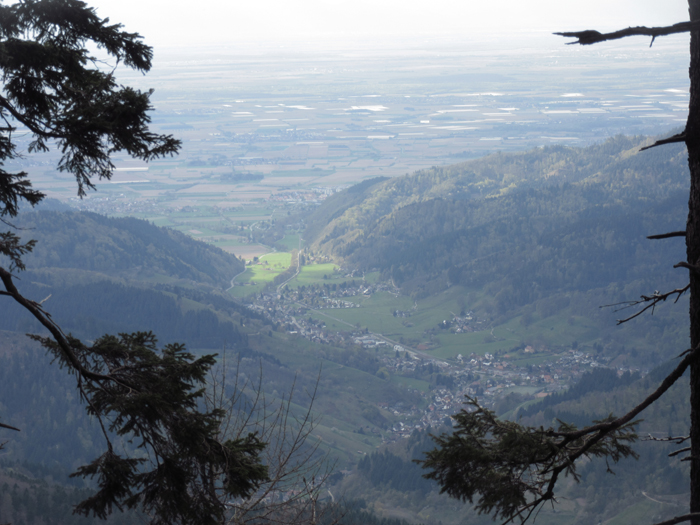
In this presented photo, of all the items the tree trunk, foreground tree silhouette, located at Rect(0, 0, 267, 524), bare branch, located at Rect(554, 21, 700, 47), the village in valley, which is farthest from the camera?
the village in valley

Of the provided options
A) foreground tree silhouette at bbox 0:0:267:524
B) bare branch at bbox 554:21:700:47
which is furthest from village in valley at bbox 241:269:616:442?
bare branch at bbox 554:21:700:47

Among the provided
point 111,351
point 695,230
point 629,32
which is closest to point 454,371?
point 111,351

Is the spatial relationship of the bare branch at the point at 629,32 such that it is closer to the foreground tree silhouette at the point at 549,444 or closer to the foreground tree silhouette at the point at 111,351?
the foreground tree silhouette at the point at 549,444

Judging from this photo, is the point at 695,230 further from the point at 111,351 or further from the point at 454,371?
the point at 454,371

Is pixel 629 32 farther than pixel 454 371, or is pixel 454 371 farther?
pixel 454 371

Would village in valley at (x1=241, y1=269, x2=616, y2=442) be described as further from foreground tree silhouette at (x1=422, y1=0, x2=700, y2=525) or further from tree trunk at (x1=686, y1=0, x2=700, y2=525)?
tree trunk at (x1=686, y1=0, x2=700, y2=525)

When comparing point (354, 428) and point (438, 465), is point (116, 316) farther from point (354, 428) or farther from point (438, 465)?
point (438, 465)
